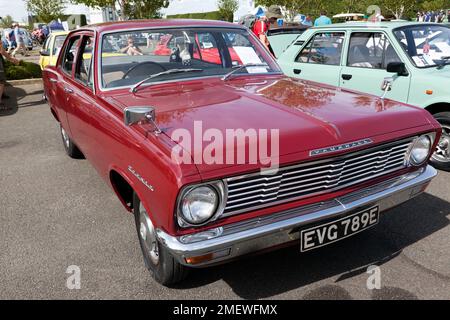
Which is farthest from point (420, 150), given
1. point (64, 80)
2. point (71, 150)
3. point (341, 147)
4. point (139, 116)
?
point (71, 150)

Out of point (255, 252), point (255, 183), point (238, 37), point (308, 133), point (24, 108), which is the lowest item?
point (24, 108)


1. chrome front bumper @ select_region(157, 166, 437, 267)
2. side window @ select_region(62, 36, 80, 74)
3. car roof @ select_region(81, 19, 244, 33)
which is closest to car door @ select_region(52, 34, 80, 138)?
side window @ select_region(62, 36, 80, 74)

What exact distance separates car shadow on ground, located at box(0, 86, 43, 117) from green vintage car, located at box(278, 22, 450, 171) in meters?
6.29

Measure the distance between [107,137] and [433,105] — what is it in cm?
Answer: 362

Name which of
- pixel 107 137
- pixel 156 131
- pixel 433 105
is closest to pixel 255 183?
pixel 156 131

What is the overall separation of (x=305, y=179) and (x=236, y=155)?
1.63ft

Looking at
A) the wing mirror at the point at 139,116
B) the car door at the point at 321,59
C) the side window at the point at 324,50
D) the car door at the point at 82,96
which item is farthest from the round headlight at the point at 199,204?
the side window at the point at 324,50

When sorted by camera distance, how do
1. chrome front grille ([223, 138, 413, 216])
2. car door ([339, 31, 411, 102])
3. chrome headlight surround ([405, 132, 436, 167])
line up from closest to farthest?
chrome front grille ([223, 138, 413, 216]), chrome headlight surround ([405, 132, 436, 167]), car door ([339, 31, 411, 102])

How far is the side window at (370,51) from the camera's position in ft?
16.2

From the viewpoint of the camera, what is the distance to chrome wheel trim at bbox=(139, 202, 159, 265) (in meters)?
2.63

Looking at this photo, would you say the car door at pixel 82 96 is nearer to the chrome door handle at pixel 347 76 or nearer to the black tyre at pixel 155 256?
the black tyre at pixel 155 256

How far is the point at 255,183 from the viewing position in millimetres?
2209

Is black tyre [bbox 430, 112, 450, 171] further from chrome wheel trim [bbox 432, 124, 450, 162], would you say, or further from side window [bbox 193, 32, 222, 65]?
side window [bbox 193, 32, 222, 65]
